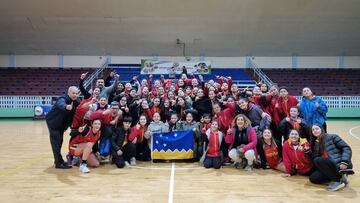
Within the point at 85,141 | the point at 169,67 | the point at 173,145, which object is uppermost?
the point at 169,67

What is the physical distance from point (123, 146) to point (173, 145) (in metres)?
0.97

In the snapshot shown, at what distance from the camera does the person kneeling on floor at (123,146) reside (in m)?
5.39

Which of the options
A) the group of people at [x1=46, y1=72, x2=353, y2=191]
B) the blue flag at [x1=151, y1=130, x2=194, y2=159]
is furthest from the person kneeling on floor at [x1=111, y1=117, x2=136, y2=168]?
the blue flag at [x1=151, y1=130, x2=194, y2=159]

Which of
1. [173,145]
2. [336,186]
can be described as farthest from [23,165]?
[336,186]

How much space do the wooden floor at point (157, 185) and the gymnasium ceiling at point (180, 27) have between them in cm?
984

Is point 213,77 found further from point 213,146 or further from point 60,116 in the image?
point 60,116

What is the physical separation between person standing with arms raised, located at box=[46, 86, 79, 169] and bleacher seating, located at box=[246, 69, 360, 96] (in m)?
15.1

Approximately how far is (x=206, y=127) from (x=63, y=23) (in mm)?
12578

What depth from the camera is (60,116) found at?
5062 mm

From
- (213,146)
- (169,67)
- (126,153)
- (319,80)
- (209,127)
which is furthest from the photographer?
(169,67)

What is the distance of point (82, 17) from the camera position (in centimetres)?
1473

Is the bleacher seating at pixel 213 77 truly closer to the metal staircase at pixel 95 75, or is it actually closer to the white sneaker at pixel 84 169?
the metal staircase at pixel 95 75

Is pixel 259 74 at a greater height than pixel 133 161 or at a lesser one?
greater

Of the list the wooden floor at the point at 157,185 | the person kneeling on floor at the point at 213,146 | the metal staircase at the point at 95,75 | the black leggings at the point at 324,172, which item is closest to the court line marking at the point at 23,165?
the wooden floor at the point at 157,185
